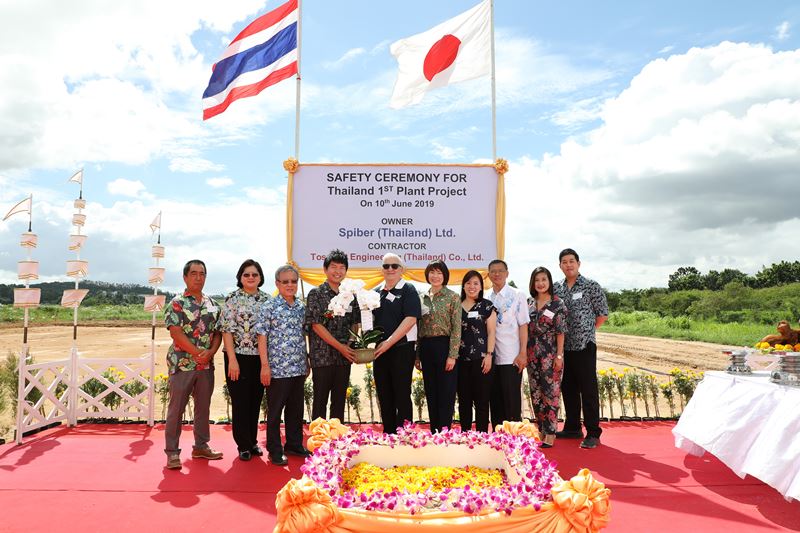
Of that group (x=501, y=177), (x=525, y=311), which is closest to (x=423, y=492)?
(x=525, y=311)

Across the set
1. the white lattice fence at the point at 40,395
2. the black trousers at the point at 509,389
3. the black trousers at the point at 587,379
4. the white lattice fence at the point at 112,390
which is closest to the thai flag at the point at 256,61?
the white lattice fence at the point at 112,390

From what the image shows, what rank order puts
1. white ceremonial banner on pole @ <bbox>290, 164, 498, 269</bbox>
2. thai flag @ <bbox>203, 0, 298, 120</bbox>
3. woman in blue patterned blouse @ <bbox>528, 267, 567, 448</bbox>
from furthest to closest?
thai flag @ <bbox>203, 0, 298, 120</bbox>, white ceremonial banner on pole @ <bbox>290, 164, 498, 269</bbox>, woman in blue patterned blouse @ <bbox>528, 267, 567, 448</bbox>

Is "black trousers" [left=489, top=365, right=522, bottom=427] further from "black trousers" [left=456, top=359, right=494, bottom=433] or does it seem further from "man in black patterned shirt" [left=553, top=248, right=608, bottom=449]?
"man in black patterned shirt" [left=553, top=248, right=608, bottom=449]

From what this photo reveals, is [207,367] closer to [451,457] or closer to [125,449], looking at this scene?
[125,449]

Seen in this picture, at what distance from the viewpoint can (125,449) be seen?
4.74 meters

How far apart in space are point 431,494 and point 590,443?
3.07 metres

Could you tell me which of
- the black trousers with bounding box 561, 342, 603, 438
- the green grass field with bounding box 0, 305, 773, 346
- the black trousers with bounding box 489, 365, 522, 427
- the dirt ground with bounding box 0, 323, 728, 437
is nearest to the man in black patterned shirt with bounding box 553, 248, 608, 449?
the black trousers with bounding box 561, 342, 603, 438

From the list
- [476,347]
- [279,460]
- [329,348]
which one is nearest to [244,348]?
[329,348]

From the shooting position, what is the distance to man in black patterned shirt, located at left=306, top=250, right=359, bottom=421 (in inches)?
159

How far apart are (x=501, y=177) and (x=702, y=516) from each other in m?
3.72

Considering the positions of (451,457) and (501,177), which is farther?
(501,177)

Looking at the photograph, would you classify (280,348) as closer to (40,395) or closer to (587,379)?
(587,379)

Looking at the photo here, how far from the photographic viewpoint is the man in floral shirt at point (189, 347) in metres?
4.05

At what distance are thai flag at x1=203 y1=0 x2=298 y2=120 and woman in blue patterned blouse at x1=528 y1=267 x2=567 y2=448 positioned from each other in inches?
148
